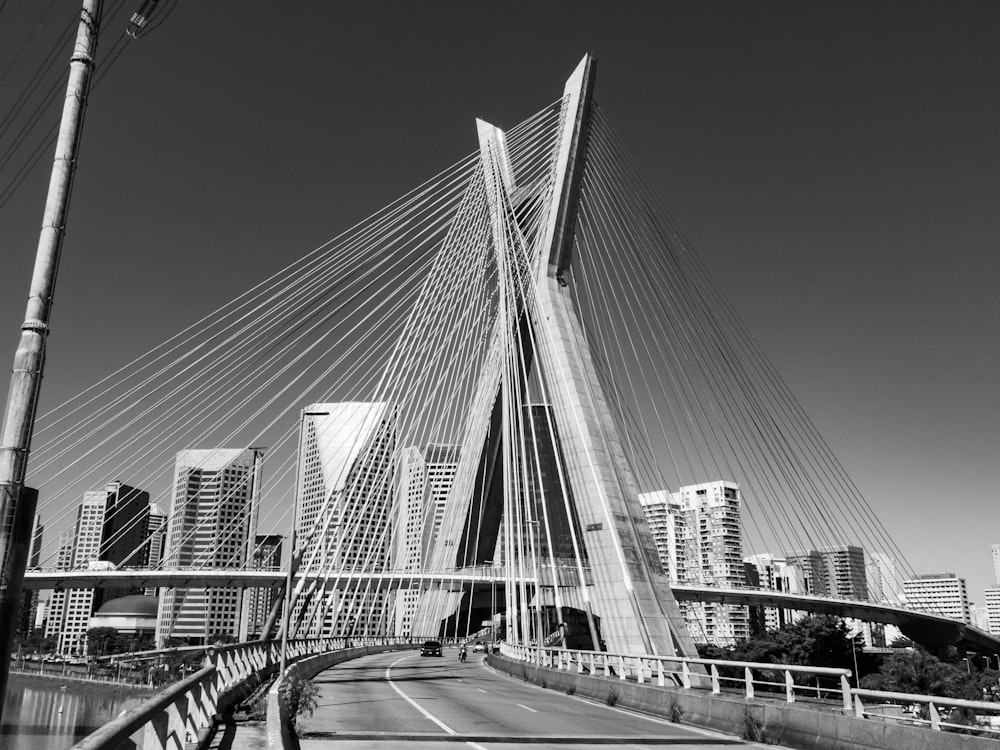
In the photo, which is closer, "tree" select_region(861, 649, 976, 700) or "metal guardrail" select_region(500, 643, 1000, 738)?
"metal guardrail" select_region(500, 643, 1000, 738)

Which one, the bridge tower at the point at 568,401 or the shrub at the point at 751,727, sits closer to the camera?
the shrub at the point at 751,727

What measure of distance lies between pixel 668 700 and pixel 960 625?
387 ft

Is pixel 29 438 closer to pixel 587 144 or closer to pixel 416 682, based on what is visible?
pixel 416 682

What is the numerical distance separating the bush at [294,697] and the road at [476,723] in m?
0.32

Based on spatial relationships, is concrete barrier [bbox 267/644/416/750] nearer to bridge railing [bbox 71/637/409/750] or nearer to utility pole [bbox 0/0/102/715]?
bridge railing [bbox 71/637/409/750]

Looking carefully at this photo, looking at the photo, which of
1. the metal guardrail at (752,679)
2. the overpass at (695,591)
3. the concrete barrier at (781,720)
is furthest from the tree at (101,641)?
the concrete barrier at (781,720)

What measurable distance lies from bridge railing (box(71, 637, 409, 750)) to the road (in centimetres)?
169

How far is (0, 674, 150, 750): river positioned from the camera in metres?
89.0

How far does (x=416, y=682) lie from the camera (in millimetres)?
27812

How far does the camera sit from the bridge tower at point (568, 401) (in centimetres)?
2858

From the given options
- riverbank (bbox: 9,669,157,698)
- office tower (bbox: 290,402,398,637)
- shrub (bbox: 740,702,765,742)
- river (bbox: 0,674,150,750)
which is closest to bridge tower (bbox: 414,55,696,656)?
office tower (bbox: 290,402,398,637)

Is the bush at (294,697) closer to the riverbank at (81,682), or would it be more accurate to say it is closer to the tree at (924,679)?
the tree at (924,679)

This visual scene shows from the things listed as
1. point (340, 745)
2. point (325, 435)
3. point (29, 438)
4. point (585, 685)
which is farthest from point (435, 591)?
point (29, 438)

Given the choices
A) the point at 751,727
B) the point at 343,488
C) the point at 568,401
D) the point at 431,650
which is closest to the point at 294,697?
the point at 751,727
